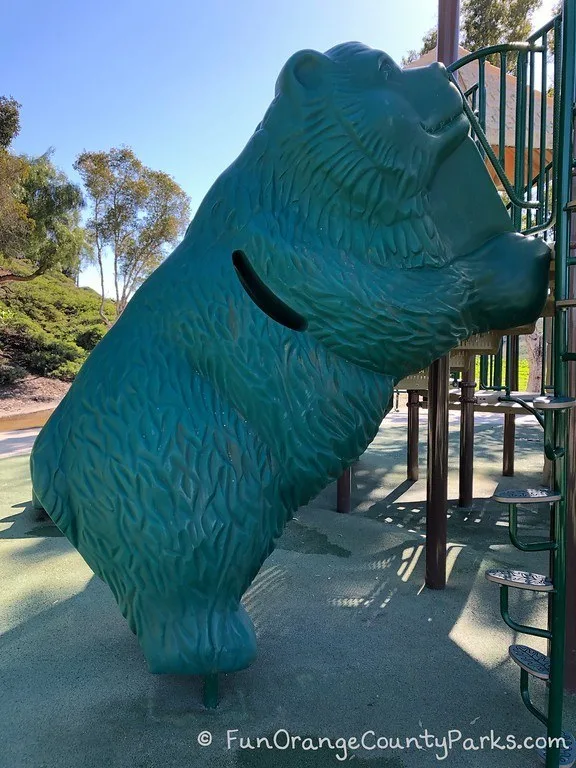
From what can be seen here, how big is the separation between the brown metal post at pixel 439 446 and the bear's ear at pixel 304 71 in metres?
1.94

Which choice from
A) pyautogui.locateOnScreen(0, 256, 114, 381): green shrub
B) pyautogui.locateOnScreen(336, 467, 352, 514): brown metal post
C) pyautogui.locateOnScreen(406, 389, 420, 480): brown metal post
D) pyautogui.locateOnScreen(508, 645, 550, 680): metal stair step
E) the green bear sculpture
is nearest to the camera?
the green bear sculpture

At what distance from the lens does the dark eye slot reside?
152 centimetres

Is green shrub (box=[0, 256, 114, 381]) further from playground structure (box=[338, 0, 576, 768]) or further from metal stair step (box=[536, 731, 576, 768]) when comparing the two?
metal stair step (box=[536, 731, 576, 768])

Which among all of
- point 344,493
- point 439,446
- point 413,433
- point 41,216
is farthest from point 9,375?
point 439,446

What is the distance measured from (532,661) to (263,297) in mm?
1381

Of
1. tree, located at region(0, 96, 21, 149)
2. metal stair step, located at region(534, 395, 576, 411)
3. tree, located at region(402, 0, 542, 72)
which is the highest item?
tree, located at region(402, 0, 542, 72)

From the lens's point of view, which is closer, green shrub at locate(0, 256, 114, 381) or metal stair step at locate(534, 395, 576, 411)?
metal stair step at locate(534, 395, 576, 411)

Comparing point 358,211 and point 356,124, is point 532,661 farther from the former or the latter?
point 356,124

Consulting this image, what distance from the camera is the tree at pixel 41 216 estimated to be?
16203 mm

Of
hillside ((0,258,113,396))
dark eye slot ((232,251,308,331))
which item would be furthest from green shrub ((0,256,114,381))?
dark eye slot ((232,251,308,331))

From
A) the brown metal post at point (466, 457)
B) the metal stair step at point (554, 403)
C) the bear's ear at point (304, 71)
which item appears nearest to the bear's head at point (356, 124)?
the bear's ear at point (304, 71)

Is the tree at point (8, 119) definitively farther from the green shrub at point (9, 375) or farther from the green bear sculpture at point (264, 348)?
the green bear sculpture at point (264, 348)

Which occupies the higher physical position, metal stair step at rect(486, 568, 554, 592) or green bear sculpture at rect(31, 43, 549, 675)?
green bear sculpture at rect(31, 43, 549, 675)

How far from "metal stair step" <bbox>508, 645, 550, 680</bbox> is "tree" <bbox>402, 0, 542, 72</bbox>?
17.5 m
